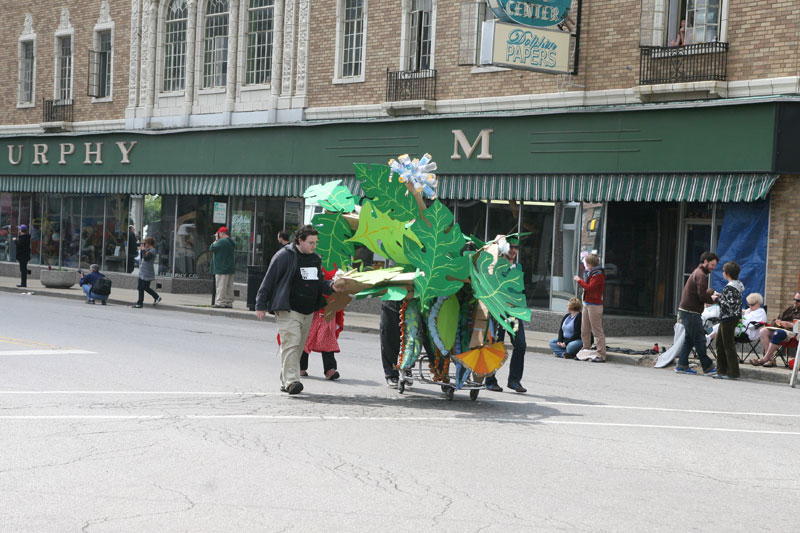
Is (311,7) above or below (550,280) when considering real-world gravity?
above

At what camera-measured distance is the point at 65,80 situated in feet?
111

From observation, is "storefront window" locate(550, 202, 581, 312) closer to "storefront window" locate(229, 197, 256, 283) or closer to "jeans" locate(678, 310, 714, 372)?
"jeans" locate(678, 310, 714, 372)

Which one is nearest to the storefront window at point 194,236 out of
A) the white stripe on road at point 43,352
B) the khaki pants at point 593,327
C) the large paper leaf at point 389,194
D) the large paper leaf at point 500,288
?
the khaki pants at point 593,327

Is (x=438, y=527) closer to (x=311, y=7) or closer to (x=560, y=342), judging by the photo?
(x=560, y=342)

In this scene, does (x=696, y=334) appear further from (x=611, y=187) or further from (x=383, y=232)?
(x=383, y=232)

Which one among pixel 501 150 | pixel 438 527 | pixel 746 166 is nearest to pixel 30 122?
pixel 501 150

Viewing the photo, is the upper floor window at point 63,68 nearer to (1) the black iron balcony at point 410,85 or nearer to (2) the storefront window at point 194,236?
(2) the storefront window at point 194,236

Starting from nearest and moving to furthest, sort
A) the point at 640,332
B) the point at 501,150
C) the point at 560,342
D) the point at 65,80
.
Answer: the point at 560,342, the point at 640,332, the point at 501,150, the point at 65,80

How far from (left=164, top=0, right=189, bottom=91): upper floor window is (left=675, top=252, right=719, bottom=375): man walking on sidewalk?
18.3 metres

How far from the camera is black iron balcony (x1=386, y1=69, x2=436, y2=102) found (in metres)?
23.9

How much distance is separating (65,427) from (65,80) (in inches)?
1064

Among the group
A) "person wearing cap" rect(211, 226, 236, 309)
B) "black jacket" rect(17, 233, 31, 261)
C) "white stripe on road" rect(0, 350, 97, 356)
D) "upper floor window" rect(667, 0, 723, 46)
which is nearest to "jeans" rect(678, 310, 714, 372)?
"upper floor window" rect(667, 0, 723, 46)

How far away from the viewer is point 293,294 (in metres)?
11.2

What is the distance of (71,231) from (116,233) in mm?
2521
